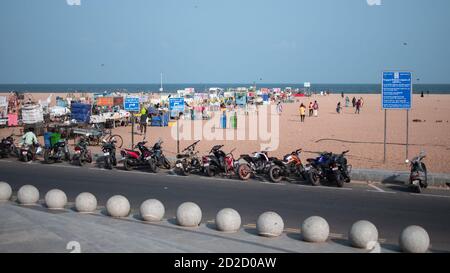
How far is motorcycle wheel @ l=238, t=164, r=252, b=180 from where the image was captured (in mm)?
16578

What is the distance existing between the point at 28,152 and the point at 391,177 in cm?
1416

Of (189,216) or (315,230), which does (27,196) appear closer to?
(189,216)

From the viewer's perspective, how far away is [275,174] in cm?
1612

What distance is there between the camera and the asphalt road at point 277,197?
10547 millimetres

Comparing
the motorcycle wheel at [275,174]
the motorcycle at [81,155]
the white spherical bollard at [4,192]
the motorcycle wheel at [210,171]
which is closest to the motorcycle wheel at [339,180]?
the motorcycle wheel at [275,174]

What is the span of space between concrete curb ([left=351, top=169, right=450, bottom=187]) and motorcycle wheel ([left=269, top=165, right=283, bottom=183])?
7.63 ft

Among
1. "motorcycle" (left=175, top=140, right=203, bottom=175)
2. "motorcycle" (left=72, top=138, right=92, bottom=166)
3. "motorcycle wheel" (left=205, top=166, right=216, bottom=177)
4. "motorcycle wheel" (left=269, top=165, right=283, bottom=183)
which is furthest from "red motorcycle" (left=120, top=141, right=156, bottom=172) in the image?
"motorcycle wheel" (left=269, top=165, right=283, bottom=183)

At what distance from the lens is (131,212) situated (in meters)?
11.4

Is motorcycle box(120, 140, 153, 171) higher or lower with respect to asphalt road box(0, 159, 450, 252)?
→ higher

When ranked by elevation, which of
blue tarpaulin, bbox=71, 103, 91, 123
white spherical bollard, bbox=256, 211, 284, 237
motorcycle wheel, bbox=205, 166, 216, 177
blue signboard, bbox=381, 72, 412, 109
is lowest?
motorcycle wheel, bbox=205, 166, 216, 177

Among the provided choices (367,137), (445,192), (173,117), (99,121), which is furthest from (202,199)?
(173,117)

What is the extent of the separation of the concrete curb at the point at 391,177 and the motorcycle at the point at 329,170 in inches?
34.1

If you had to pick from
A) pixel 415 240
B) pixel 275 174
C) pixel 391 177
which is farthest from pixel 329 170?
pixel 415 240

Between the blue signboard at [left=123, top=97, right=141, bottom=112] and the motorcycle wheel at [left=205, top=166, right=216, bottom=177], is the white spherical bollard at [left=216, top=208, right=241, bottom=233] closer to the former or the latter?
the motorcycle wheel at [left=205, top=166, right=216, bottom=177]
